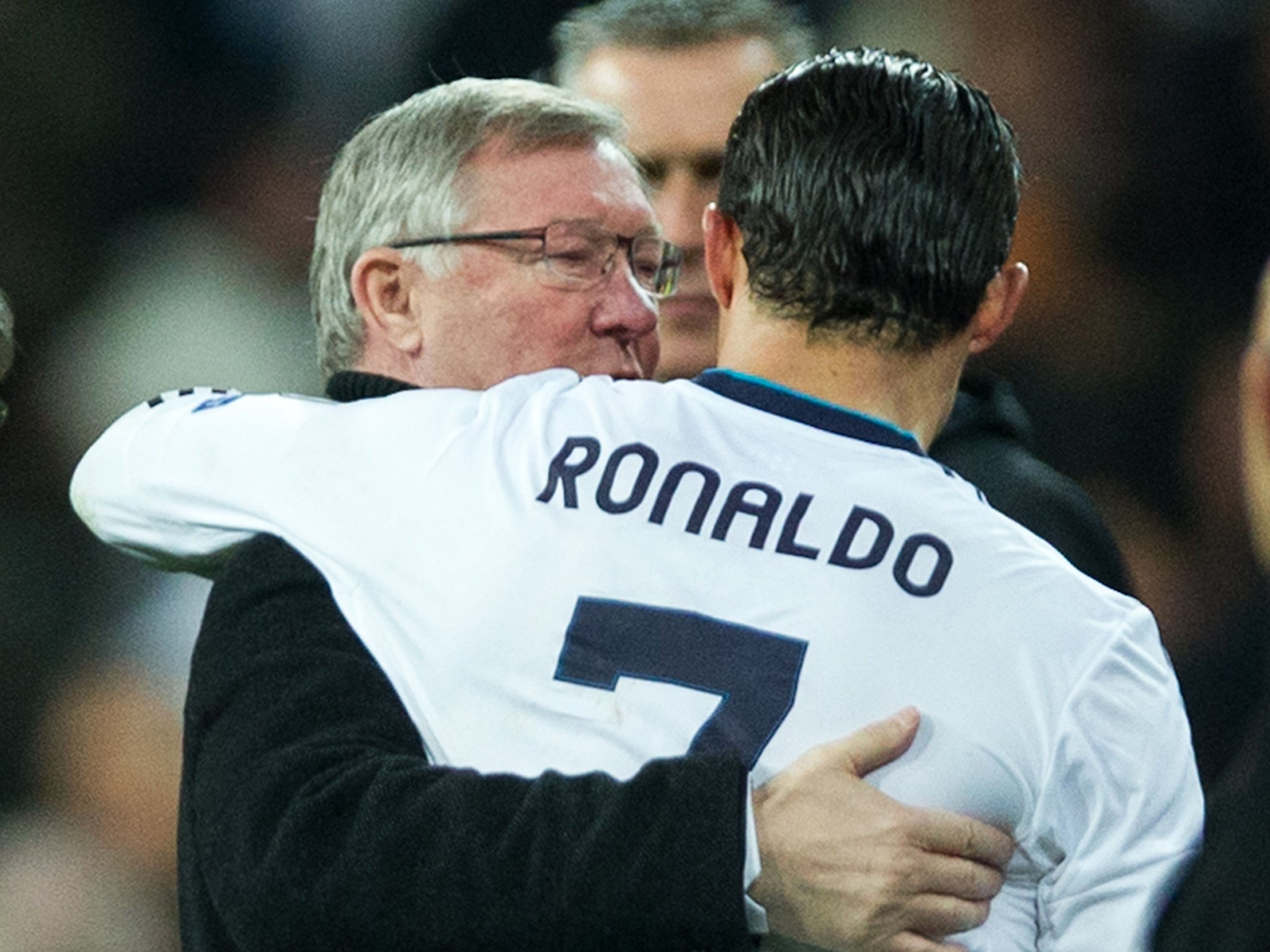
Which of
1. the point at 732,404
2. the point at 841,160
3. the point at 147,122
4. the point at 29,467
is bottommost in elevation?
the point at 29,467

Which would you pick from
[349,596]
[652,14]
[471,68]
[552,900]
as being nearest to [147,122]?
[471,68]

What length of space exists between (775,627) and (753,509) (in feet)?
0.35

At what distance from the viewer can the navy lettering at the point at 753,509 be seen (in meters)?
1.46

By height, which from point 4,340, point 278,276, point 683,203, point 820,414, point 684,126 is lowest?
point 278,276

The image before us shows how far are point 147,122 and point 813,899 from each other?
3.15 meters

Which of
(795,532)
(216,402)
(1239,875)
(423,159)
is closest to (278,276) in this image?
(423,159)

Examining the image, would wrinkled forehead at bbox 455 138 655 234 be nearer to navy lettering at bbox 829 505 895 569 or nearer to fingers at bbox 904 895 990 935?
navy lettering at bbox 829 505 895 569

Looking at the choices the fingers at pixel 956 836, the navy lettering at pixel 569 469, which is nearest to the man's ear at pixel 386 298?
the navy lettering at pixel 569 469

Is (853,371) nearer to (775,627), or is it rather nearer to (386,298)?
(775,627)

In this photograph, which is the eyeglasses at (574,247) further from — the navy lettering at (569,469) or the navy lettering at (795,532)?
the navy lettering at (795,532)

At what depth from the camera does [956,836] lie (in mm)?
1399

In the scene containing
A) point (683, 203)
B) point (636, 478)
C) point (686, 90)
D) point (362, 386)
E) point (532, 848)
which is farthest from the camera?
point (686, 90)

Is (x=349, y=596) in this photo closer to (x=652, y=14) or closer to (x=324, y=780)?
(x=324, y=780)

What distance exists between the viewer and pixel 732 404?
153 centimetres
